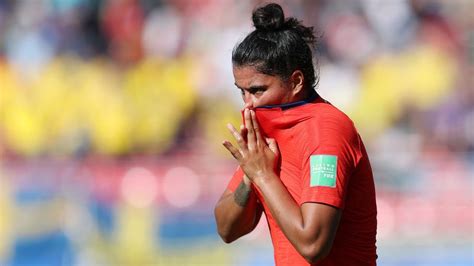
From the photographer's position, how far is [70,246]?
25.9ft

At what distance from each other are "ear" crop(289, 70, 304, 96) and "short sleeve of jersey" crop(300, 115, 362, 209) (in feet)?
0.54

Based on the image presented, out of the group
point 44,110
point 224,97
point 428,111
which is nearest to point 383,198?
point 428,111

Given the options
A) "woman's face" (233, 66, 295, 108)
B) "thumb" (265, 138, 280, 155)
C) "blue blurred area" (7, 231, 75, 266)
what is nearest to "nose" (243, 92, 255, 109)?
"woman's face" (233, 66, 295, 108)

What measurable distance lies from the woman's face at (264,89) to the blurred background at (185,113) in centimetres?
511

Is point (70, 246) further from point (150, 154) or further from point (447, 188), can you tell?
point (447, 188)

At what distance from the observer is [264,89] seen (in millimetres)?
2914

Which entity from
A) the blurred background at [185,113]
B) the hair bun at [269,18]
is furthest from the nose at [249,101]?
the blurred background at [185,113]

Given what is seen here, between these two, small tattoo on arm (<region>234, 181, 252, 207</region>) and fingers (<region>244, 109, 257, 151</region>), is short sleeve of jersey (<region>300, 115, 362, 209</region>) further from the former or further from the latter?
small tattoo on arm (<region>234, 181, 252, 207</region>)

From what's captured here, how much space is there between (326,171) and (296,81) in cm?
35

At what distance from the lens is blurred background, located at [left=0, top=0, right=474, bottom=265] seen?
8.27m

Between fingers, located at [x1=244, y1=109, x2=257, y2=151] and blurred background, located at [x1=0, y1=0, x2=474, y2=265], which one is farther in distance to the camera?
blurred background, located at [x1=0, y1=0, x2=474, y2=265]

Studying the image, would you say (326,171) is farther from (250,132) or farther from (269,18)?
(269,18)

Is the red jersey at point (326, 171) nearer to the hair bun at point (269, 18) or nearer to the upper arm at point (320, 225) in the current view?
the upper arm at point (320, 225)

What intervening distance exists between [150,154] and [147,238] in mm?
2078
